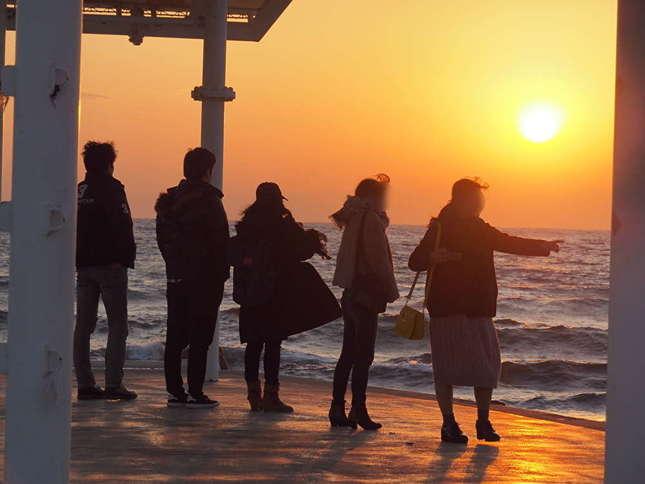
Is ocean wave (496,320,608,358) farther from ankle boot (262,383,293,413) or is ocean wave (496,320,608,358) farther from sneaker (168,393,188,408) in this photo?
sneaker (168,393,188,408)

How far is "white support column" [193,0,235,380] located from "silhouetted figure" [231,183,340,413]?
150 cm

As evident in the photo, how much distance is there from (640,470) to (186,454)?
3.14m

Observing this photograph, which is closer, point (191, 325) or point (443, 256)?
point (443, 256)

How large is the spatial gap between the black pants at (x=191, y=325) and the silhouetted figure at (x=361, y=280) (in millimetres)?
991

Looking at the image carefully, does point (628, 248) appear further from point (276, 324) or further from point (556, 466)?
point (276, 324)

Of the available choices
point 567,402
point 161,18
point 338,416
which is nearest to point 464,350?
point 338,416

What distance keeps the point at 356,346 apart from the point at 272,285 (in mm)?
821

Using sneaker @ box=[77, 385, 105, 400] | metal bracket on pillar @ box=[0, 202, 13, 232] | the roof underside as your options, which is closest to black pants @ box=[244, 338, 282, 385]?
sneaker @ box=[77, 385, 105, 400]

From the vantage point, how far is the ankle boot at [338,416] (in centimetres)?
754

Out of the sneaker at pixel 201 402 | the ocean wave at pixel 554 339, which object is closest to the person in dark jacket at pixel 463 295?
the sneaker at pixel 201 402

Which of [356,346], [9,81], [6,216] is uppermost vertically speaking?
[9,81]

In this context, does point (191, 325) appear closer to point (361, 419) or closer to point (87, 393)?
point (87, 393)

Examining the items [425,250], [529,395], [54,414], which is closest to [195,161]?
[425,250]

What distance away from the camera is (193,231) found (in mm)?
7980
